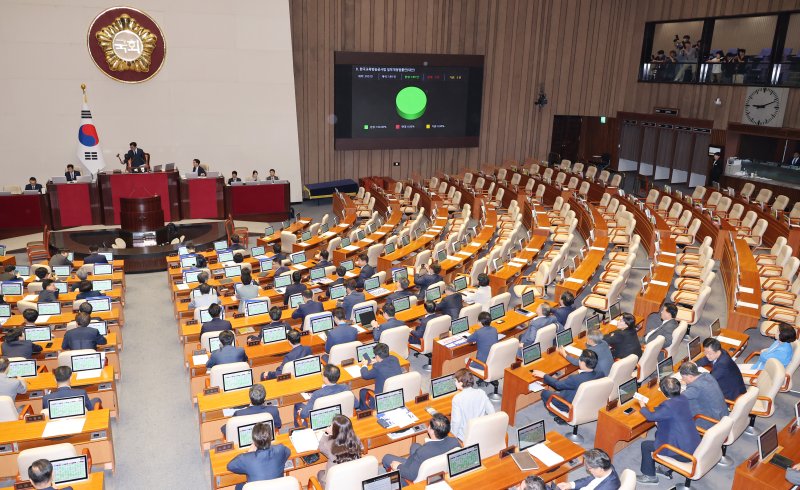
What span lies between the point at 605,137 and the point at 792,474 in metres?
22.2

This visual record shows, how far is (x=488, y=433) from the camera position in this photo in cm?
607

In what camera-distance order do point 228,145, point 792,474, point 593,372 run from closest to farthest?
point 792,474 < point 593,372 < point 228,145

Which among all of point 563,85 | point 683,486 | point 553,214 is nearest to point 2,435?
point 683,486

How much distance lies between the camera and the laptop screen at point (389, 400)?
260 inches

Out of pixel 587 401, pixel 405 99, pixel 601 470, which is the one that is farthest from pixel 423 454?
pixel 405 99

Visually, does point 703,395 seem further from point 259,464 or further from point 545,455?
point 259,464

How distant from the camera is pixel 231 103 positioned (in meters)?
19.9

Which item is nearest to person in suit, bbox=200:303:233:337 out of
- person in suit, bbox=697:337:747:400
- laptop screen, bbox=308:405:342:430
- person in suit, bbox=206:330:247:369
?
person in suit, bbox=206:330:247:369

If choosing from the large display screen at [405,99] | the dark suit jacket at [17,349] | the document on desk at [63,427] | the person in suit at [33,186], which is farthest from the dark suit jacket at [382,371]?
the large display screen at [405,99]

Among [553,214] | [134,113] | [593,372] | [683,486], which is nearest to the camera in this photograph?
[683,486]

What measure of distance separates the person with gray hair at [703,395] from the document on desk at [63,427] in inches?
246

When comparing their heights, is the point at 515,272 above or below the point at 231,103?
below

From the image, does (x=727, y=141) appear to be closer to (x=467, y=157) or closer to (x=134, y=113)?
(x=467, y=157)

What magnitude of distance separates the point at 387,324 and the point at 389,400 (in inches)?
86.8
